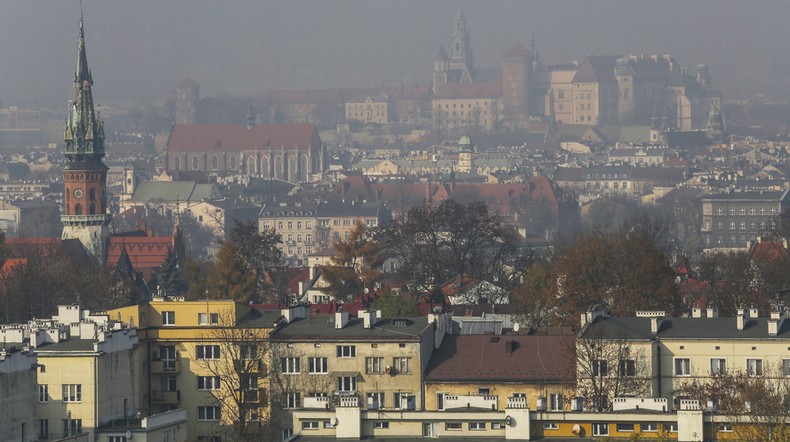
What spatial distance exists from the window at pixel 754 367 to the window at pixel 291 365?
8.13 m

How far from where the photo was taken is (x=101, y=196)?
118 metres

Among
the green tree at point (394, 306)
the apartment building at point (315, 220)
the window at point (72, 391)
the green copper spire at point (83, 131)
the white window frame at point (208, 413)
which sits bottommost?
the white window frame at point (208, 413)

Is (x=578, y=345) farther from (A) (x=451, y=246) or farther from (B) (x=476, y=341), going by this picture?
(A) (x=451, y=246)

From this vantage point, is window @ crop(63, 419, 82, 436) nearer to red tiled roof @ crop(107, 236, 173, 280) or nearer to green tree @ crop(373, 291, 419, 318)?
green tree @ crop(373, 291, 419, 318)

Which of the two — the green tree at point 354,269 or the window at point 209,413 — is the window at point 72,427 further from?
the green tree at point 354,269

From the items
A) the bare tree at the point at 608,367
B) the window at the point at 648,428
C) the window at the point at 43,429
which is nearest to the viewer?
the window at the point at 648,428

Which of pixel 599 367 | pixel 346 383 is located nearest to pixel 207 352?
pixel 346 383

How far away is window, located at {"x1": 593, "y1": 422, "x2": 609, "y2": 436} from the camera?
42.1 metres

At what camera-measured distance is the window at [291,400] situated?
49625mm

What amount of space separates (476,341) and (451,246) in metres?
38.5

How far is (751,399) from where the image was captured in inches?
1711

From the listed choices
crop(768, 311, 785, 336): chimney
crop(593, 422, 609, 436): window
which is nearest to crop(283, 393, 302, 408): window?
crop(768, 311, 785, 336): chimney

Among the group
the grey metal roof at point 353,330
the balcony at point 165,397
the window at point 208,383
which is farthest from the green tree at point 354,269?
the balcony at point 165,397

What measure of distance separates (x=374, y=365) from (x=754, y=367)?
6.89m
